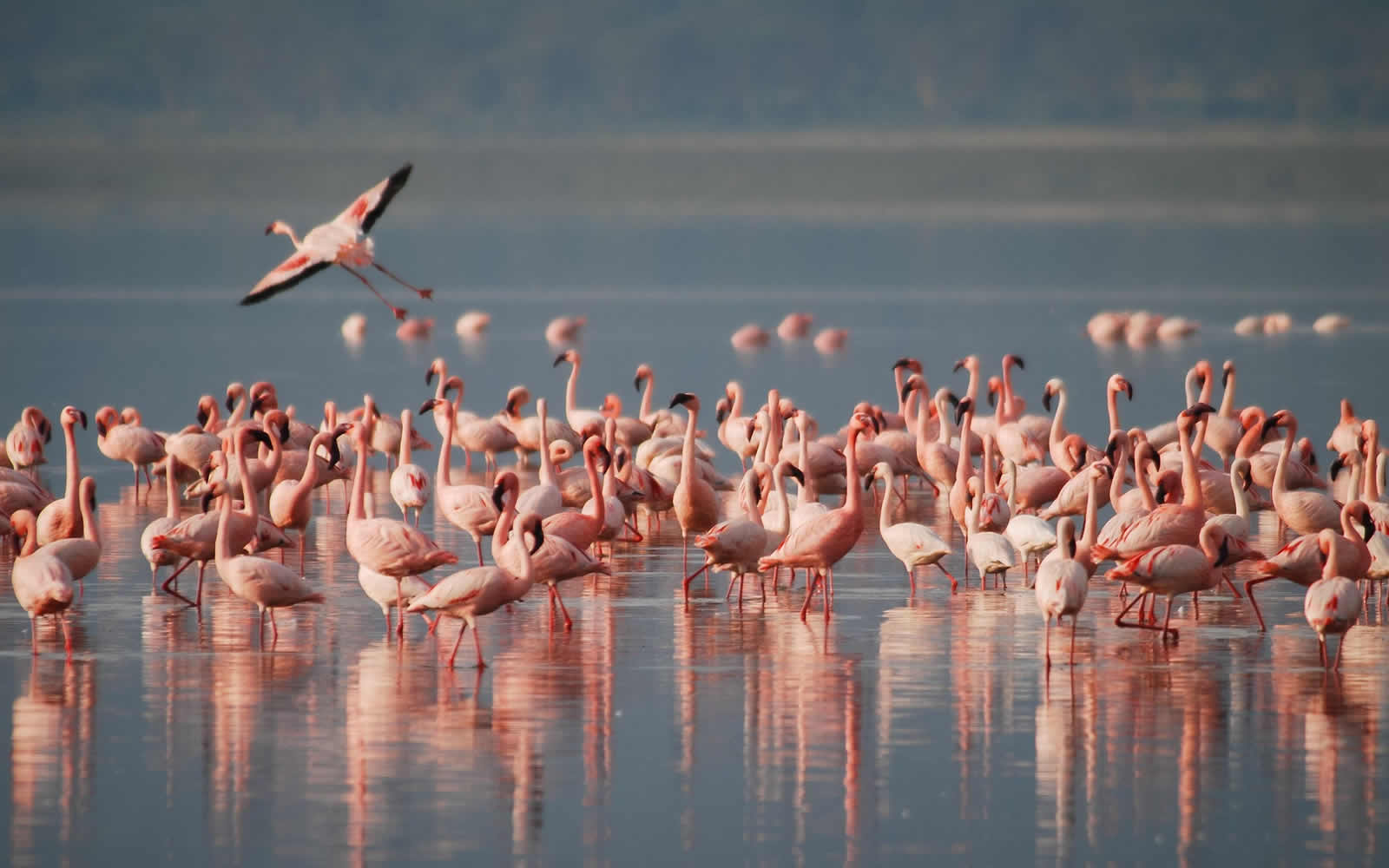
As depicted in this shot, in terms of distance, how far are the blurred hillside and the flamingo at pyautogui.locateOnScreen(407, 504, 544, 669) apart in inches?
5790

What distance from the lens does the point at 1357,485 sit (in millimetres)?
13625

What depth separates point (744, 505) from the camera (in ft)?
41.7

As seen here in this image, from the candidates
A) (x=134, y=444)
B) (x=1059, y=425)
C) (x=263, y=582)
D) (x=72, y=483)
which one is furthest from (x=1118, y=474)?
(x=134, y=444)

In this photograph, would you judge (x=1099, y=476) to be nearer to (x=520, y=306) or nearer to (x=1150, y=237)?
(x=520, y=306)

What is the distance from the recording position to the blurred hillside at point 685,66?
154 metres

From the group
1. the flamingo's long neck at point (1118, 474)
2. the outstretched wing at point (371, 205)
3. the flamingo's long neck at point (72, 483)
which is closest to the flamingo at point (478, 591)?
the flamingo's long neck at point (72, 483)

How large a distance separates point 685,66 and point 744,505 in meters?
152

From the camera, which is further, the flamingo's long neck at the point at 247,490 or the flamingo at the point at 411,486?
the flamingo at the point at 411,486

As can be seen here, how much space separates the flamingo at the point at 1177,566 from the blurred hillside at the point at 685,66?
14566cm

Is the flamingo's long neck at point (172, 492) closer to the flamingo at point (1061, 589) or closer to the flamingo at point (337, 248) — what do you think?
the flamingo at point (337, 248)

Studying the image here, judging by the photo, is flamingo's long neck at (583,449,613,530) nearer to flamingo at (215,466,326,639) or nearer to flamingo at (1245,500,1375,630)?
flamingo at (215,466,326,639)

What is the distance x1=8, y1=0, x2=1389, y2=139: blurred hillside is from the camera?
504 feet

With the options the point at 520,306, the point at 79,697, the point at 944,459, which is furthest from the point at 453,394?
the point at 520,306

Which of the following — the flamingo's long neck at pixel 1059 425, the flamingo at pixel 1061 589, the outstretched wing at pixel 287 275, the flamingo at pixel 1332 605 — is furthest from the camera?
the flamingo's long neck at pixel 1059 425
